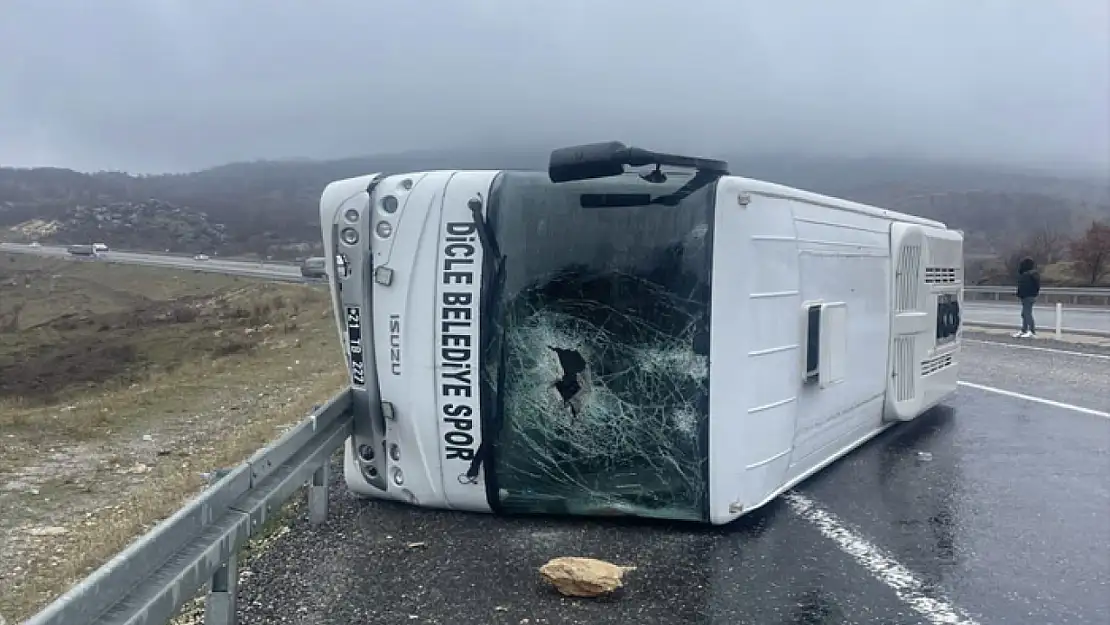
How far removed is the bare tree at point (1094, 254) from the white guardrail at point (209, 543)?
42.1m

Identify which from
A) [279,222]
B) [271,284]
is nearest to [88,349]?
[271,284]

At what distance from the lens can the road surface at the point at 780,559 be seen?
382 cm

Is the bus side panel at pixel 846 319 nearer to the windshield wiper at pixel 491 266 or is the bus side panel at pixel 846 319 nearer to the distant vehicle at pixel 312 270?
the windshield wiper at pixel 491 266

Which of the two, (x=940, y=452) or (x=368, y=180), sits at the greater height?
(x=368, y=180)

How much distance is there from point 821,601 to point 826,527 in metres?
1.12

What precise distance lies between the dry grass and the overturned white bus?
1811 millimetres

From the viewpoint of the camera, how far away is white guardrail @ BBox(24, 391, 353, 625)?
8.65ft

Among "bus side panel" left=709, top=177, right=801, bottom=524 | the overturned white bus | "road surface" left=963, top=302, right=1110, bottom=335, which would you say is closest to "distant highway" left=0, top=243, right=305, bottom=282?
"road surface" left=963, top=302, right=1110, bottom=335

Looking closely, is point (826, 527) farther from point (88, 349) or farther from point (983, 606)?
point (88, 349)

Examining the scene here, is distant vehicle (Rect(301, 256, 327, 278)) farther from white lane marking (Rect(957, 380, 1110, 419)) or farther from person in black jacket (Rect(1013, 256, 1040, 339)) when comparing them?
white lane marking (Rect(957, 380, 1110, 419))

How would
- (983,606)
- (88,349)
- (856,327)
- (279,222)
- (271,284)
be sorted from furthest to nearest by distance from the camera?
(279,222) → (271,284) → (88,349) → (856,327) → (983,606)

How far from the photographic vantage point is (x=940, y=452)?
22.7ft

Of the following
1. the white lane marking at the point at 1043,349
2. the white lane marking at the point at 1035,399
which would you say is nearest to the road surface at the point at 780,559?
the white lane marking at the point at 1035,399

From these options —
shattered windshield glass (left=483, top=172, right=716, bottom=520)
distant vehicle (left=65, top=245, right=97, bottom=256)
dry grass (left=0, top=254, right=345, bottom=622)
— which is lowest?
dry grass (left=0, top=254, right=345, bottom=622)
